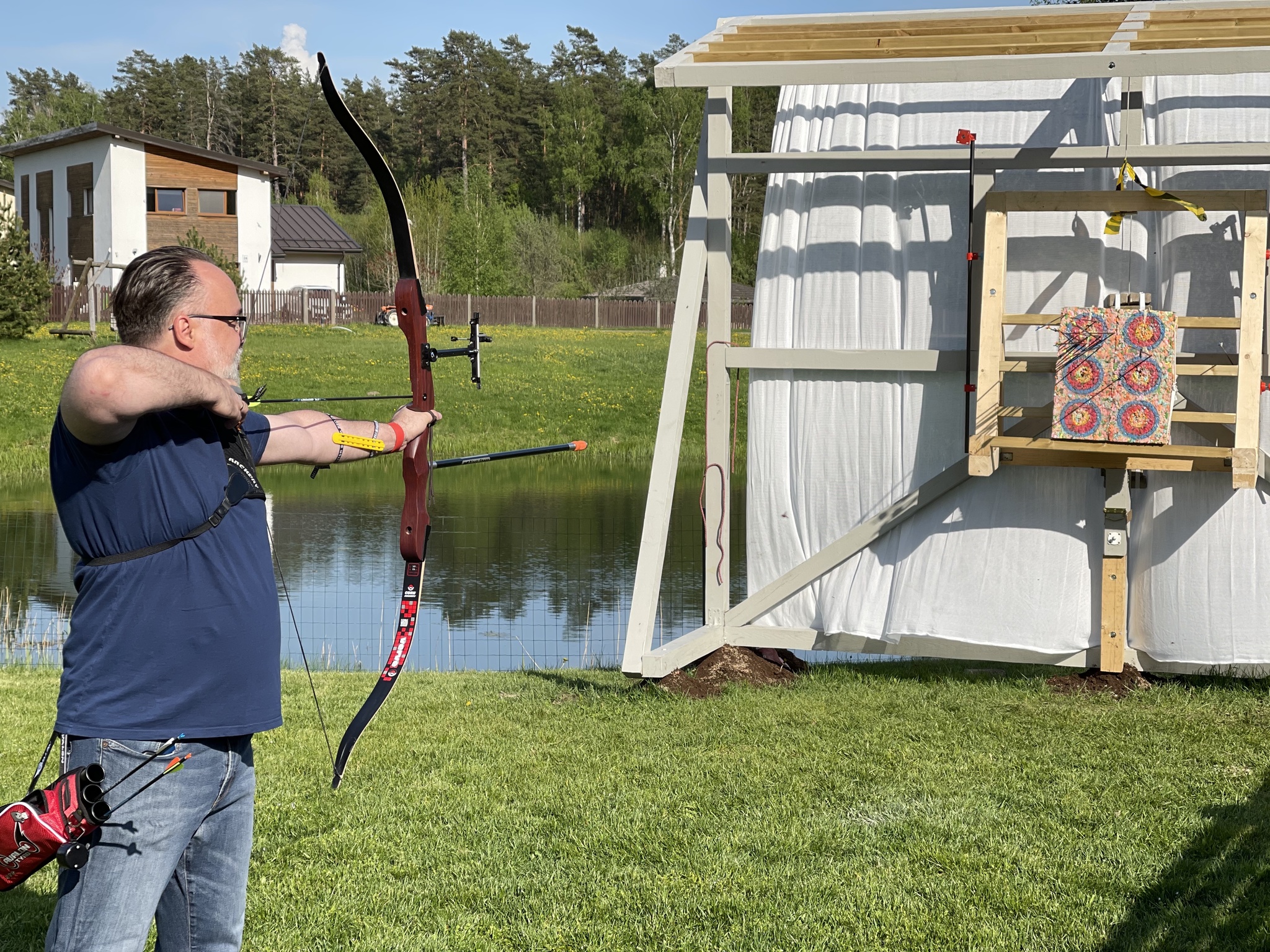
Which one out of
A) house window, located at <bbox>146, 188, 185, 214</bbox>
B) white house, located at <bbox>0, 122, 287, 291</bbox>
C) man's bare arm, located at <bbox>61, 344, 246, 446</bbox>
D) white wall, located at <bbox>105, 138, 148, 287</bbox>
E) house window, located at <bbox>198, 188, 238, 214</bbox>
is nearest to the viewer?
man's bare arm, located at <bbox>61, 344, 246, 446</bbox>

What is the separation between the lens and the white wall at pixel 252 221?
37.2 m

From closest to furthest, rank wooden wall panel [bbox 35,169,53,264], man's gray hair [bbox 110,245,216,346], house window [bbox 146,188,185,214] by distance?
man's gray hair [bbox 110,245,216,346] < house window [bbox 146,188,185,214] < wooden wall panel [bbox 35,169,53,264]

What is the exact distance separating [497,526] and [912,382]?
7917 millimetres

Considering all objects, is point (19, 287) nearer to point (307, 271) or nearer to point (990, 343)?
point (307, 271)

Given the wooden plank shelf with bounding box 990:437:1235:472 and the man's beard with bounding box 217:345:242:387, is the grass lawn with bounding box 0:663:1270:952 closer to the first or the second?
the wooden plank shelf with bounding box 990:437:1235:472

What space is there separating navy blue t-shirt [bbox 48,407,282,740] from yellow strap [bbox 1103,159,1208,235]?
455 centimetres

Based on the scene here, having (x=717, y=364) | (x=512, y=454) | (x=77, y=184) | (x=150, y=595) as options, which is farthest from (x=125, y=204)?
(x=150, y=595)

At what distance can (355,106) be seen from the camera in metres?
62.4

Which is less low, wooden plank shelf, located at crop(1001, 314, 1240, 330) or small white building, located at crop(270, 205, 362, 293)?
small white building, located at crop(270, 205, 362, 293)

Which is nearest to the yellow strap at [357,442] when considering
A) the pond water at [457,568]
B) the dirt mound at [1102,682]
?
the dirt mound at [1102,682]

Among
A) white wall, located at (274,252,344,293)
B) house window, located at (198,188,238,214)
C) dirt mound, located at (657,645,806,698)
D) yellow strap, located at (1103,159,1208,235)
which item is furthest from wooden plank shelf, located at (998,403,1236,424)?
white wall, located at (274,252,344,293)

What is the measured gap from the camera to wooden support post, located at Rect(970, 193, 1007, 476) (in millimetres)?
6023

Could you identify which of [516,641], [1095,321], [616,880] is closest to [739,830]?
[616,880]

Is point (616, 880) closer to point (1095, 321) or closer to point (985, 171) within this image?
point (1095, 321)
